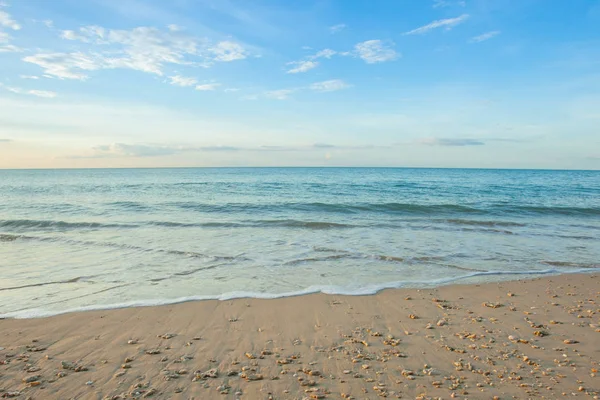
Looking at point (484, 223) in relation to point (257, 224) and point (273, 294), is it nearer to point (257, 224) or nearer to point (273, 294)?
point (257, 224)

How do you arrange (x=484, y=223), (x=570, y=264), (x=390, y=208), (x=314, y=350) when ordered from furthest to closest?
(x=390, y=208) → (x=484, y=223) → (x=570, y=264) → (x=314, y=350)

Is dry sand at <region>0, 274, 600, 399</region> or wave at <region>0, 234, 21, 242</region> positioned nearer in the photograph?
dry sand at <region>0, 274, 600, 399</region>

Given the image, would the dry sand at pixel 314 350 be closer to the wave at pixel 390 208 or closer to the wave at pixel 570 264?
the wave at pixel 570 264

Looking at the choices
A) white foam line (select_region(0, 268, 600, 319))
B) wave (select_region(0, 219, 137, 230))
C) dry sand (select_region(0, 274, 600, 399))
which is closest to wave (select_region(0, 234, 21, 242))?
wave (select_region(0, 219, 137, 230))

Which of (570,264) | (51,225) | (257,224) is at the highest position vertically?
(570,264)

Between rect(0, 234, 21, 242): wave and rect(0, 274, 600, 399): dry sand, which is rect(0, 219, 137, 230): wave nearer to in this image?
rect(0, 234, 21, 242): wave

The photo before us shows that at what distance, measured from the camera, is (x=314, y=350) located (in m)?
4.72

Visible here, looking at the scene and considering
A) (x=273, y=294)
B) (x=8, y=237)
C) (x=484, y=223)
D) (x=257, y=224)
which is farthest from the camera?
(x=484, y=223)

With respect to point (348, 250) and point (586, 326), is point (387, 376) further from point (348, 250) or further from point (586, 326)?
point (348, 250)

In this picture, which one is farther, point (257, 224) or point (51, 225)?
point (257, 224)

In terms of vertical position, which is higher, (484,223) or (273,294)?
(484,223)

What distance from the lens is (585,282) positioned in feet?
26.9

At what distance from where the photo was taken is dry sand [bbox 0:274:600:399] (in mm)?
3842

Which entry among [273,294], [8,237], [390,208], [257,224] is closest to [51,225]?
[8,237]
